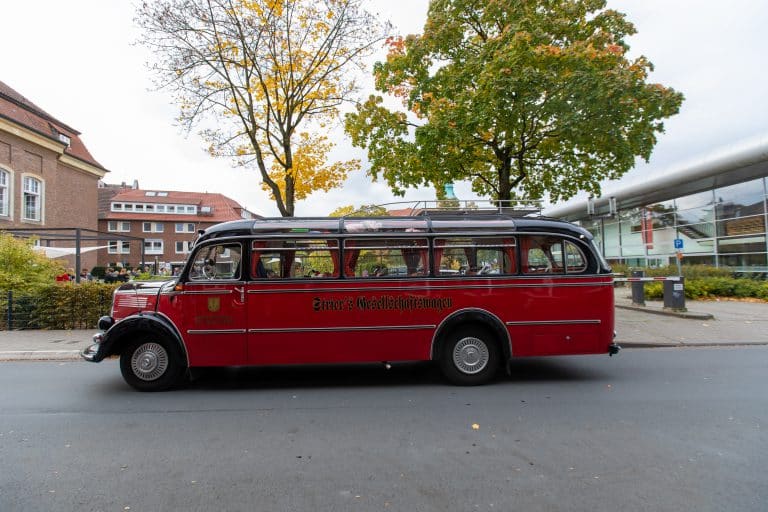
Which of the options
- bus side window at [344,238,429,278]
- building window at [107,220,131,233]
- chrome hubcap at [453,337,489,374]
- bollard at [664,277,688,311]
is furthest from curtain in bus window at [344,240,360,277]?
building window at [107,220,131,233]

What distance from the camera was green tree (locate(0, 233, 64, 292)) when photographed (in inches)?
477

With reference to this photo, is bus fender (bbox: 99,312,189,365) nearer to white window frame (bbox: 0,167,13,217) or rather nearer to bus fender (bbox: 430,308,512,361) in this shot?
bus fender (bbox: 430,308,512,361)

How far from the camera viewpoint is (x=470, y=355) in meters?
6.56

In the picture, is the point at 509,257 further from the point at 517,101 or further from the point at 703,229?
the point at 703,229

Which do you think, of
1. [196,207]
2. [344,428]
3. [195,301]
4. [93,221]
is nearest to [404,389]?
[344,428]

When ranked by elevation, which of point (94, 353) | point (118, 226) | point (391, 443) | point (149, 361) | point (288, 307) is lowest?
point (391, 443)

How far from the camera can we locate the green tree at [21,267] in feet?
39.7

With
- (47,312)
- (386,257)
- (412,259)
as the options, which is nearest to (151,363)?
(386,257)

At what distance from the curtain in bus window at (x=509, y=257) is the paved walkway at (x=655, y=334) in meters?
4.56

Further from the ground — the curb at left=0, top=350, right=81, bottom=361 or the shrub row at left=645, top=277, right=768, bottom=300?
the shrub row at left=645, top=277, right=768, bottom=300

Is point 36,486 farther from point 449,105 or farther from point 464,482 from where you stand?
point 449,105

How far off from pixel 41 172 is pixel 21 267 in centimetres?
1998

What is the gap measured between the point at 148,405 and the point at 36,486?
2174 mm

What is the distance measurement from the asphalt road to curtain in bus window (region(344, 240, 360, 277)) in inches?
67.4
